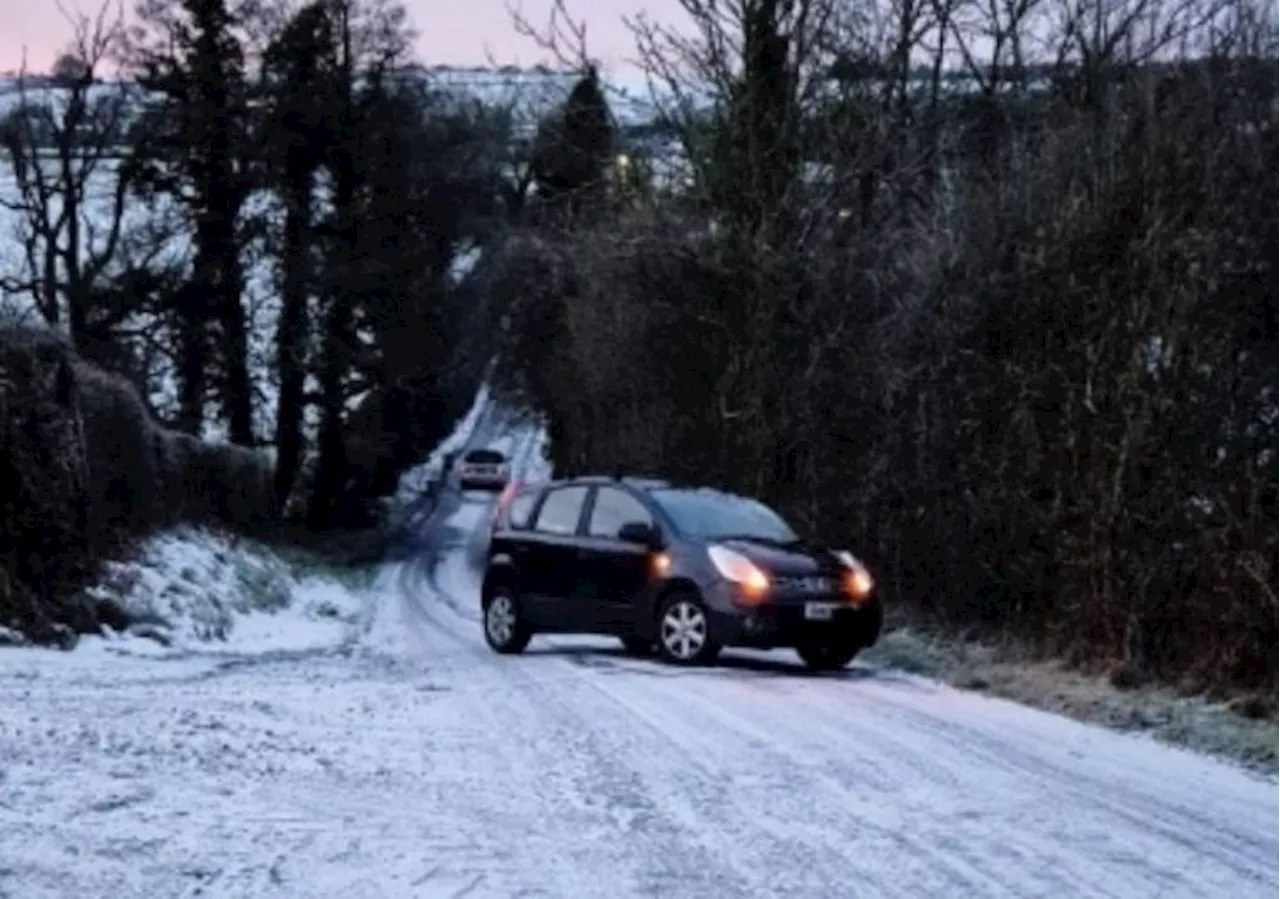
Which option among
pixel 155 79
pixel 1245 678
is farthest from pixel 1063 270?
pixel 155 79

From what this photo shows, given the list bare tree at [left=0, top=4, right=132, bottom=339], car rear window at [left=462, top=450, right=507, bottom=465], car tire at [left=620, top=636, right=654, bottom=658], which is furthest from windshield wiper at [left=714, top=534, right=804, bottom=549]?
car rear window at [left=462, top=450, right=507, bottom=465]

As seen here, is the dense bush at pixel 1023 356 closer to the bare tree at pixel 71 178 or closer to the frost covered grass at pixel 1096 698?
the frost covered grass at pixel 1096 698

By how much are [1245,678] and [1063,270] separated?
219 inches

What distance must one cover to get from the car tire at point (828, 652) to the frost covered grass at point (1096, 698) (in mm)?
687

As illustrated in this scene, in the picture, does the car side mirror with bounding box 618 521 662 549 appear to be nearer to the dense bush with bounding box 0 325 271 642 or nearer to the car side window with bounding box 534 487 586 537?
the car side window with bounding box 534 487 586 537

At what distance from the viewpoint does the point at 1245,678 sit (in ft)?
49.4

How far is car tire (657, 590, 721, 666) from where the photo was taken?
1792 centimetres

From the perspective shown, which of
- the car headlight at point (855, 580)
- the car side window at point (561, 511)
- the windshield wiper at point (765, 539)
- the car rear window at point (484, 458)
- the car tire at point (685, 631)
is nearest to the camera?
the car tire at point (685, 631)

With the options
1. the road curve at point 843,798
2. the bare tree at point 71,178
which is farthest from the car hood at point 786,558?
the bare tree at point 71,178

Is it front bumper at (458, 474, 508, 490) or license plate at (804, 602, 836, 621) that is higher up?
license plate at (804, 602, 836, 621)

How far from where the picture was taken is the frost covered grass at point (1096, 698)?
1290 centimetres

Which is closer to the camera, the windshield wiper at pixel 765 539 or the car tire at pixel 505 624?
the windshield wiper at pixel 765 539

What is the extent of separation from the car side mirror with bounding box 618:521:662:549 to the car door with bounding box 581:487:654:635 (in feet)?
0.14

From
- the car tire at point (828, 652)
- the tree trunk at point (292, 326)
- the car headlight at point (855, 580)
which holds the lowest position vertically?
the car tire at point (828, 652)
